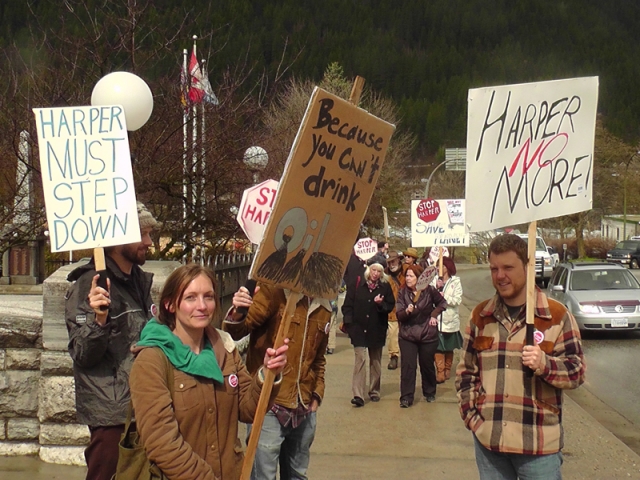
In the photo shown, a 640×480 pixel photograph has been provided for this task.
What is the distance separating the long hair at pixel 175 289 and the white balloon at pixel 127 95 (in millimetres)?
2799

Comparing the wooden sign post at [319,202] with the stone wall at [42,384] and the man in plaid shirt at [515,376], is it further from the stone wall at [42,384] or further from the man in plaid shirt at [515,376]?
the stone wall at [42,384]

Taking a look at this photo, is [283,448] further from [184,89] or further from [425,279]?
[184,89]

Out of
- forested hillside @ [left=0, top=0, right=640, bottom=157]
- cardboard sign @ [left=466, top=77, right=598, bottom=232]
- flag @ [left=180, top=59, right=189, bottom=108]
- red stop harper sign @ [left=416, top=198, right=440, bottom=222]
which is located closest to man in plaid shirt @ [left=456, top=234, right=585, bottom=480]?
cardboard sign @ [left=466, top=77, right=598, bottom=232]

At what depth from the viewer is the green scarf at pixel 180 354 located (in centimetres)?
322

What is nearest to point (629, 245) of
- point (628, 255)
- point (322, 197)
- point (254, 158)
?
point (628, 255)

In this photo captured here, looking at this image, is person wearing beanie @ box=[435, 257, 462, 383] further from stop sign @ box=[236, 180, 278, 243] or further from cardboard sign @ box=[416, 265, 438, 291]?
stop sign @ box=[236, 180, 278, 243]

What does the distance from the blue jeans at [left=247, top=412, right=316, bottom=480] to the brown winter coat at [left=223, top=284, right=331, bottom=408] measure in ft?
0.49

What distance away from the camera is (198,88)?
11.0 meters

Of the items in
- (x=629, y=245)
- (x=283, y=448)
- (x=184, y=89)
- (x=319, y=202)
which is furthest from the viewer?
(x=629, y=245)

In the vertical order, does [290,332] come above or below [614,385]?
above

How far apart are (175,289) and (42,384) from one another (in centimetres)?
305

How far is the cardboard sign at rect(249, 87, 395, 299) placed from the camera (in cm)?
351

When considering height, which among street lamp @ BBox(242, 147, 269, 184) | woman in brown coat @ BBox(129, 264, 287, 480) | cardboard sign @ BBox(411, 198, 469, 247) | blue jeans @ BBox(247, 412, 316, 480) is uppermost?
street lamp @ BBox(242, 147, 269, 184)

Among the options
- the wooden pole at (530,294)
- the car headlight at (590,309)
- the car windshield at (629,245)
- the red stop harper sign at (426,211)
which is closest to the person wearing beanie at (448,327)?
the red stop harper sign at (426,211)
